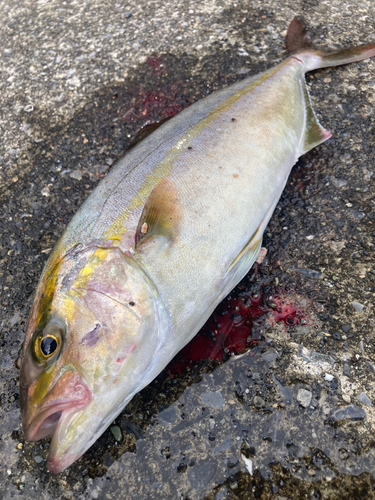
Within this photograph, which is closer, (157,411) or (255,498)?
(255,498)

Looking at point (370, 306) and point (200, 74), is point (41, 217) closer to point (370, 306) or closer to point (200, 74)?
point (200, 74)

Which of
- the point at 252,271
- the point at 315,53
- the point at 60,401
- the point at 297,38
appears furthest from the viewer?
the point at 297,38

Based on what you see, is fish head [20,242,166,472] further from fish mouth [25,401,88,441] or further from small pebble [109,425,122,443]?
small pebble [109,425,122,443]

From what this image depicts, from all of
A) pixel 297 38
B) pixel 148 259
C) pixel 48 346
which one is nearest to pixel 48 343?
pixel 48 346

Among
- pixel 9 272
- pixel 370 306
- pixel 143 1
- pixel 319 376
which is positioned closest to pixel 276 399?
pixel 319 376

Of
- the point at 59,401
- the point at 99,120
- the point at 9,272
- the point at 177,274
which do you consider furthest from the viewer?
the point at 99,120

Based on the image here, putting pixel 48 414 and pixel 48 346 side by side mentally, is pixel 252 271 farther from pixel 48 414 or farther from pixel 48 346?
pixel 48 414

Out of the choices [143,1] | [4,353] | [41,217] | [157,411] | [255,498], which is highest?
[143,1]

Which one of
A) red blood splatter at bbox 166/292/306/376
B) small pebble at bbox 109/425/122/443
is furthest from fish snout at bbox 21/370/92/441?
red blood splatter at bbox 166/292/306/376
